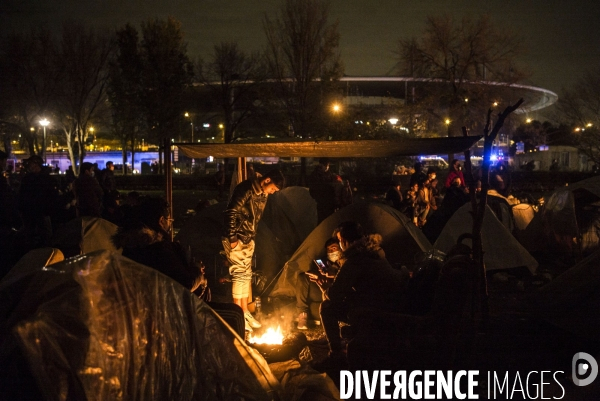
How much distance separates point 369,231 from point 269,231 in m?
1.78

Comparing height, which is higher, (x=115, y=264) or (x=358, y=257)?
(x=115, y=264)

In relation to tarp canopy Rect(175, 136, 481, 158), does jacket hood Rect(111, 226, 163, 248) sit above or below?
below

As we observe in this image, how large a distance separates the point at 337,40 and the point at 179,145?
2153 centimetres

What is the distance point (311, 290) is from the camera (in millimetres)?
7121

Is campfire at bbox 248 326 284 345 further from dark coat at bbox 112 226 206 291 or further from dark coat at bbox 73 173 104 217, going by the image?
dark coat at bbox 73 173 104 217

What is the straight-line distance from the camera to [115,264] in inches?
108

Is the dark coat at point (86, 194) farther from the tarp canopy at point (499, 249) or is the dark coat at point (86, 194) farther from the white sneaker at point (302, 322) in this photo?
the tarp canopy at point (499, 249)

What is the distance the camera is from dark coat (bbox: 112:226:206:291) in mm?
4375

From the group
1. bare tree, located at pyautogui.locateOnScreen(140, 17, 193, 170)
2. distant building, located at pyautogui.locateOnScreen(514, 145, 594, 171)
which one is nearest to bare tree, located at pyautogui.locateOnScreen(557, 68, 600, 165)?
distant building, located at pyautogui.locateOnScreen(514, 145, 594, 171)

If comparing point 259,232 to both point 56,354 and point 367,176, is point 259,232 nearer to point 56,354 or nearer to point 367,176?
point 56,354

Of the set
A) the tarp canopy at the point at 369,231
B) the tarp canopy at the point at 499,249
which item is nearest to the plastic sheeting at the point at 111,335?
the tarp canopy at the point at 369,231

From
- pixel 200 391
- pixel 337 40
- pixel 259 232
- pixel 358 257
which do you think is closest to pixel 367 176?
pixel 337 40

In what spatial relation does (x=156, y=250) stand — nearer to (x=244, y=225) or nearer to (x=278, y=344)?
(x=278, y=344)

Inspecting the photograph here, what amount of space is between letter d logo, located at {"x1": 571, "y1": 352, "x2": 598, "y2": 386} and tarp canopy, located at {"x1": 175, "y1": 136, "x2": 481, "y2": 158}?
228cm
